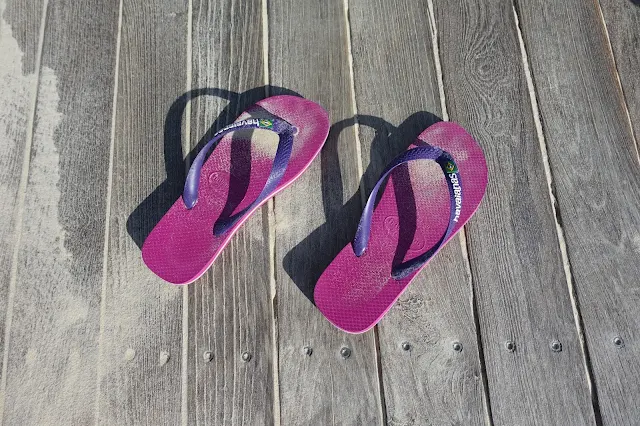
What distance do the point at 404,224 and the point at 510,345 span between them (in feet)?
1.10

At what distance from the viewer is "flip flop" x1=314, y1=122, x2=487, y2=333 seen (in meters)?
1.20

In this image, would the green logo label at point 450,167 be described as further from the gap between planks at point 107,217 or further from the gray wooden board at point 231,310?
the gap between planks at point 107,217

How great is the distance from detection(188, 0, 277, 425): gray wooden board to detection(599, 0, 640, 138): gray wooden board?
887mm

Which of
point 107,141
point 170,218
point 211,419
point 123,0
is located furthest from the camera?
point 123,0

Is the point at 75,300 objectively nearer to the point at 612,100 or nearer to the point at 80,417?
the point at 80,417

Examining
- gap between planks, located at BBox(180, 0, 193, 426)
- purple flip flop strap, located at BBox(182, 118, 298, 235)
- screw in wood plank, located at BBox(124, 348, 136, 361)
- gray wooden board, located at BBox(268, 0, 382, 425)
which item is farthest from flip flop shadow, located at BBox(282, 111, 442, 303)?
screw in wood plank, located at BBox(124, 348, 136, 361)

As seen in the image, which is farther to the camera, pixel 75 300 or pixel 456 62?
pixel 456 62

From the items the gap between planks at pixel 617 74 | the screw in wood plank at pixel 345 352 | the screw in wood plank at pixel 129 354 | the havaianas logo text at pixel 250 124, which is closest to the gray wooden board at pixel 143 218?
the screw in wood plank at pixel 129 354

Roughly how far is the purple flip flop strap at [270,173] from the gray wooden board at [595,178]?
61cm

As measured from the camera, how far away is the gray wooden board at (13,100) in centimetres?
128

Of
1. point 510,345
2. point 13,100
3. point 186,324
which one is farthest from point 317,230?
point 13,100

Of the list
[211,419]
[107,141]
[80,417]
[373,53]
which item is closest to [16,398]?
[80,417]

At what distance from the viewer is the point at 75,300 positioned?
4.08 feet

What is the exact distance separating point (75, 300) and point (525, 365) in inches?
37.9
